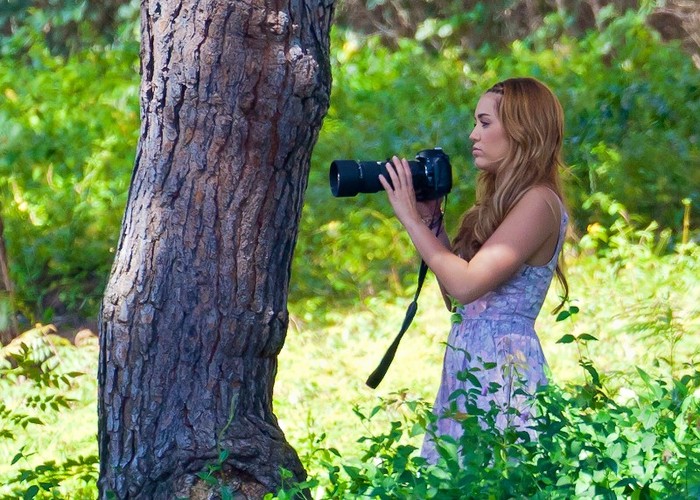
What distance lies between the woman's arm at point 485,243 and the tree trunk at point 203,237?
13.4 inches

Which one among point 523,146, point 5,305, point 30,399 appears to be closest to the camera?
point 523,146

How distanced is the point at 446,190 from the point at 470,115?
586cm

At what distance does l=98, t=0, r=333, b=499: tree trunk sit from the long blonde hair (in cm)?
59

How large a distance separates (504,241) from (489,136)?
0.35 meters

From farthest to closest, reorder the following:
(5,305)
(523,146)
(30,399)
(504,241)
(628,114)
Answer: (628,114)
(5,305)
(30,399)
(523,146)
(504,241)

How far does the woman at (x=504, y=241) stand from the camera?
3.10 meters

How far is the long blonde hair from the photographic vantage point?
3207 mm

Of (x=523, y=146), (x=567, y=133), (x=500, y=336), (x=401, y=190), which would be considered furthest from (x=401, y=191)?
(x=567, y=133)

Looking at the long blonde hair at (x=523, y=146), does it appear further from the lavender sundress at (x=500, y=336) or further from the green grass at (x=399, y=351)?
the green grass at (x=399, y=351)

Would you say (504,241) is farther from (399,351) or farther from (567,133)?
(567,133)

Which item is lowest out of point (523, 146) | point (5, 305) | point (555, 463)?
point (555, 463)

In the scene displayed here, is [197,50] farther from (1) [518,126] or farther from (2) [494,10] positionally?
(2) [494,10]

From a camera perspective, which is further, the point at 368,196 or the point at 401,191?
the point at 368,196

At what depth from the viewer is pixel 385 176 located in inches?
126
